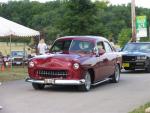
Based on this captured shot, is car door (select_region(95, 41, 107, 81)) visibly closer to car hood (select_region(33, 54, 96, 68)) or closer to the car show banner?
car hood (select_region(33, 54, 96, 68))

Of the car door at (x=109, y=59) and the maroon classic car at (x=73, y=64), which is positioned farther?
the car door at (x=109, y=59)

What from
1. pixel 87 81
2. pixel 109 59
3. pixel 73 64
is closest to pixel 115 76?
pixel 109 59

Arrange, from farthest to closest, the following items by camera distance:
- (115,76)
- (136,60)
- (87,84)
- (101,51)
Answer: (136,60) → (115,76) → (101,51) → (87,84)

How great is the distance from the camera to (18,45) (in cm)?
4722

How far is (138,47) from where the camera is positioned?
2300cm

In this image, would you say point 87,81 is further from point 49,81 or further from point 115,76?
point 115,76

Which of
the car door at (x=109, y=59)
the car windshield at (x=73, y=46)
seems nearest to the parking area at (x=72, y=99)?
the car door at (x=109, y=59)

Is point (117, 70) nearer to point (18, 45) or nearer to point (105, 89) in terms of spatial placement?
point (105, 89)

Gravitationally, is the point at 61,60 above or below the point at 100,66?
above

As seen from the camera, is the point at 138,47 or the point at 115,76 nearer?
the point at 115,76

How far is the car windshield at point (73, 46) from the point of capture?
1436 centimetres

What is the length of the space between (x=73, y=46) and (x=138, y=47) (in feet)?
29.7

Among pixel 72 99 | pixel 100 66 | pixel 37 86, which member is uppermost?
pixel 100 66

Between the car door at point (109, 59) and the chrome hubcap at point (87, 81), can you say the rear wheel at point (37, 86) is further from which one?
the car door at point (109, 59)
